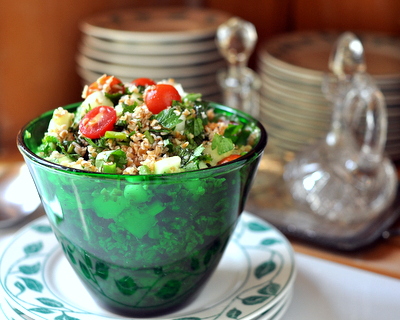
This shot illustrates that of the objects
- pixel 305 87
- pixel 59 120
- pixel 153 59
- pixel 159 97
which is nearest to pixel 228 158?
pixel 159 97

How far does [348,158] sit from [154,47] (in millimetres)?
550

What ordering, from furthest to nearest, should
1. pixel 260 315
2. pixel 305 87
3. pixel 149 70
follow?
pixel 149 70
pixel 305 87
pixel 260 315

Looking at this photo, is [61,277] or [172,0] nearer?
[61,277]

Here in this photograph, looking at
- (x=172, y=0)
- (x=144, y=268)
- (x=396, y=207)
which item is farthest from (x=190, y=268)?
(x=172, y=0)

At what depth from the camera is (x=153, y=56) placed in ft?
4.58

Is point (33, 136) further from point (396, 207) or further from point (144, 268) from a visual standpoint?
point (396, 207)

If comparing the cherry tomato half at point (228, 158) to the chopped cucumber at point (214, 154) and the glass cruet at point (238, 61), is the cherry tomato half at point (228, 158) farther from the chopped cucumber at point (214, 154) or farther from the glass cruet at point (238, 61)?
the glass cruet at point (238, 61)

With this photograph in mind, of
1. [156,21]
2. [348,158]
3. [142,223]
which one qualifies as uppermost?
[142,223]

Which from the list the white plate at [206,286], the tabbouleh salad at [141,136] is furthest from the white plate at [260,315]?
the tabbouleh salad at [141,136]

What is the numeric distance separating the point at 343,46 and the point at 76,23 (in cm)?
80

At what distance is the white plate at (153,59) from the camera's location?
1398 millimetres

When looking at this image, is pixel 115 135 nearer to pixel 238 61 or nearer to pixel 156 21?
pixel 238 61

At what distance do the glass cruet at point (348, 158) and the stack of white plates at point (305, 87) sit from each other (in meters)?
0.10

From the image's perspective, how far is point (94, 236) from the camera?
26.6 inches
